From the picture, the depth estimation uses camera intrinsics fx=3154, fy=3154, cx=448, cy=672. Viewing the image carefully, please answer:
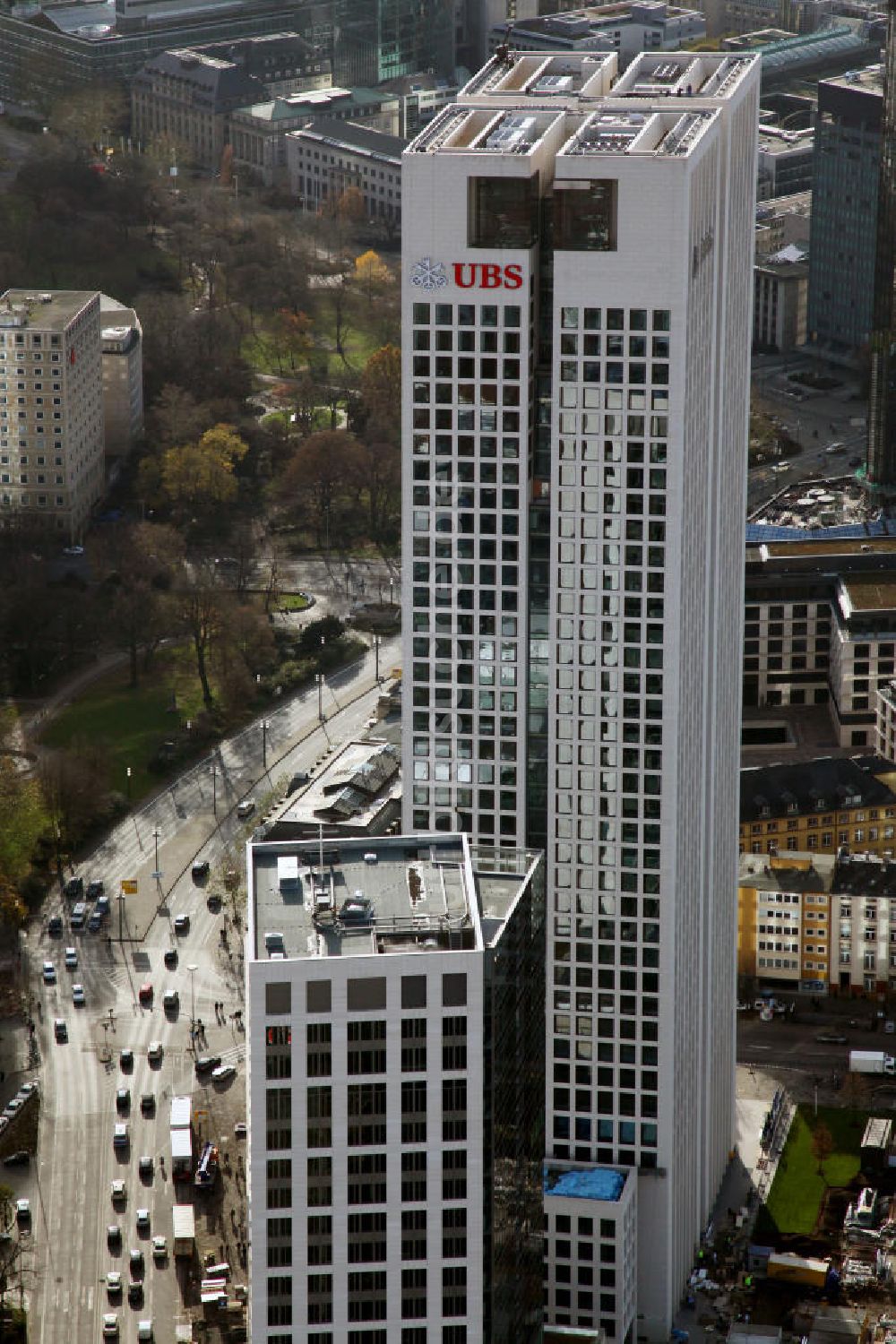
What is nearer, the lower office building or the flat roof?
the lower office building

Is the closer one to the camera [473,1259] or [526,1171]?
[473,1259]

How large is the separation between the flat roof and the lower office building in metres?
0.16

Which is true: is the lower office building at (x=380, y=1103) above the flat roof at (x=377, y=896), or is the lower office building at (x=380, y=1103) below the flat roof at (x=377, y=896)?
below

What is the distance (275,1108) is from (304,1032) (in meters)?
5.09

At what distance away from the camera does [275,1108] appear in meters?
177

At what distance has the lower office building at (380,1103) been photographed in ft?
575

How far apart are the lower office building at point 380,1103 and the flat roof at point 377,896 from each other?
157 mm

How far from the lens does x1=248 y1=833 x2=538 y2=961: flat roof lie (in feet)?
589

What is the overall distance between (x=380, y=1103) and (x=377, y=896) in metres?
13.8

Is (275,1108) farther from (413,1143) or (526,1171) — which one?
(526,1171)

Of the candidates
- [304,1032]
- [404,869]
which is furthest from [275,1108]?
[404,869]

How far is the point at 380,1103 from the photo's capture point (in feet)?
580

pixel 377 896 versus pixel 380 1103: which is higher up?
pixel 377 896

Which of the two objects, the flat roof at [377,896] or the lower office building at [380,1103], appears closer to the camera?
the lower office building at [380,1103]
